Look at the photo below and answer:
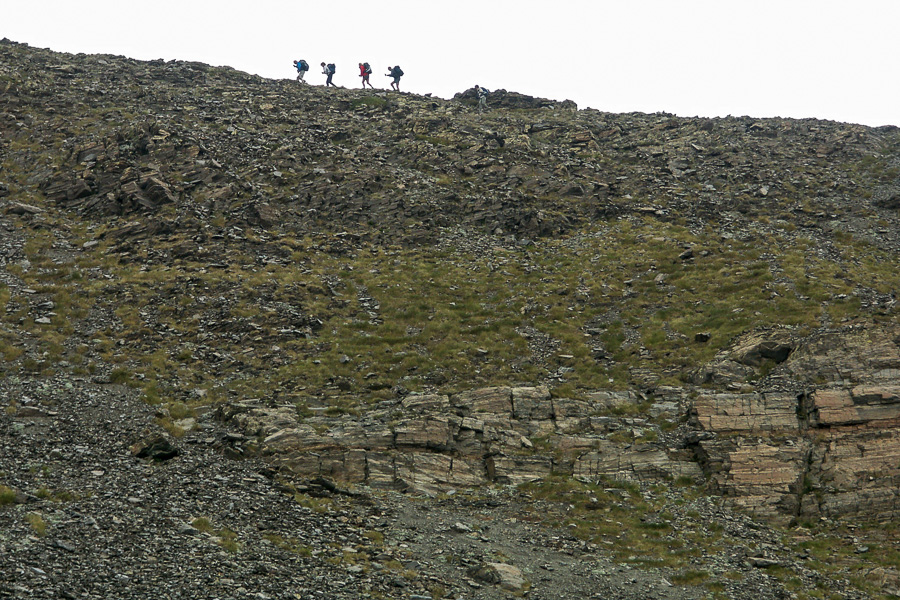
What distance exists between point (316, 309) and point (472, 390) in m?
12.6

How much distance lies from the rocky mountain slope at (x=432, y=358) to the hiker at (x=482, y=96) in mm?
14111

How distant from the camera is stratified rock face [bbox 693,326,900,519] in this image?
2683 cm

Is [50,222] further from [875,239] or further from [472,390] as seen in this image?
[875,239]

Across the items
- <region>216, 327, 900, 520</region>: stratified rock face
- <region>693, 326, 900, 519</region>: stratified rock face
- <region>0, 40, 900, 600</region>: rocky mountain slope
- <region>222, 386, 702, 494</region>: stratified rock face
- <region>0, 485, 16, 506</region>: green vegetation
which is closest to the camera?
<region>0, 485, 16, 506</region>: green vegetation

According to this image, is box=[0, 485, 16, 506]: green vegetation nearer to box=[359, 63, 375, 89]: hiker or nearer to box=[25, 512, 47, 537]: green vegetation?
box=[25, 512, 47, 537]: green vegetation

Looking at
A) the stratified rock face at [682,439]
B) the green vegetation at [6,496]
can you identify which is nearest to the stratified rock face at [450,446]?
the stratified rock face at [682,439]

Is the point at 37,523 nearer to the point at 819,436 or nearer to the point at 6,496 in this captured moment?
the point at 6,496

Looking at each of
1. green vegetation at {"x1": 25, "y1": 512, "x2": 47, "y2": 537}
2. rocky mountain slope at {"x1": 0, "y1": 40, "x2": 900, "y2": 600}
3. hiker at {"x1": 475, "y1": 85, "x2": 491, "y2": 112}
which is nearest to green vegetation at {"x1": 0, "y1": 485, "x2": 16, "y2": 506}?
rocky mountain slope at {"x1": 0, "y1": 40, "x2": 900, "y2": 600}

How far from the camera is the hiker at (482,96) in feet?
256

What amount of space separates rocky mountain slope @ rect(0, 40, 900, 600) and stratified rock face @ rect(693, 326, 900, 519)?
124 mm

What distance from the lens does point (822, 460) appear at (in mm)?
27984

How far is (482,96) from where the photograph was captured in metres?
79.5

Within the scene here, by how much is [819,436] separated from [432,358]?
1950 centimetres

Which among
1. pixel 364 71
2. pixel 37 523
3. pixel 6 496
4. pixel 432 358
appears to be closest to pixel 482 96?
pixel 364 71
